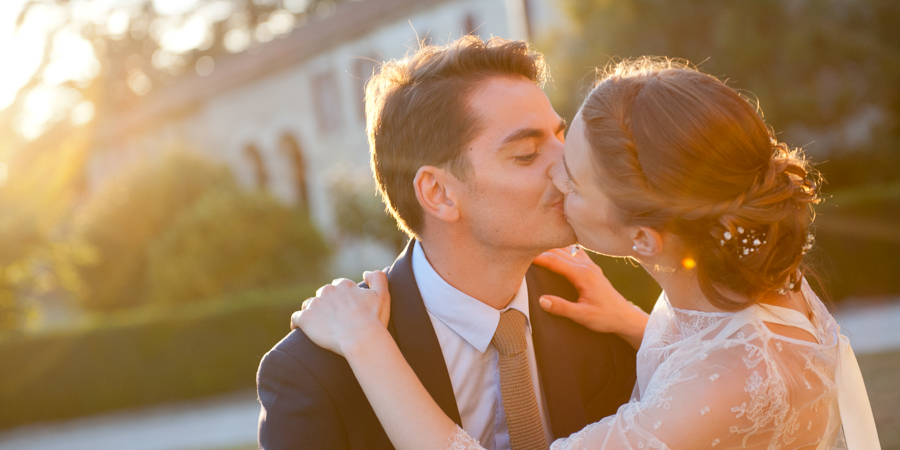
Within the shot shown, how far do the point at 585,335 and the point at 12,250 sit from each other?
11.2 meters

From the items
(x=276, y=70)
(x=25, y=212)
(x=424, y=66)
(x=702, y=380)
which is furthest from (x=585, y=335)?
(x=276, y=70)

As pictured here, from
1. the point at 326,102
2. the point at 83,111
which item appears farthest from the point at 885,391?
the point at 83,111

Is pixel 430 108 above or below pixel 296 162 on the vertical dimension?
below

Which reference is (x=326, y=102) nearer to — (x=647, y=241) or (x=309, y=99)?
(x=309, y=99)

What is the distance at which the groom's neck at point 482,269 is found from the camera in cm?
322

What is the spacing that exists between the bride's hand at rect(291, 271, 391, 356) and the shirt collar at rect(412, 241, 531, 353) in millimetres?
192

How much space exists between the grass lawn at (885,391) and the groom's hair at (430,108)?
Answer: 15.4 feet

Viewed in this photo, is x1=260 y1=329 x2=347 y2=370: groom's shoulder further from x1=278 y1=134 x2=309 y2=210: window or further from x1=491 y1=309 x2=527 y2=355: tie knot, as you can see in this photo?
x1=278 y1=134 x2=309 y2=210: window

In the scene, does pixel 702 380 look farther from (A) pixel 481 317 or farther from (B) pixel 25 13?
(B) pixel 25 13

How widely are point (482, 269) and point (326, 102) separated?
2157 cm

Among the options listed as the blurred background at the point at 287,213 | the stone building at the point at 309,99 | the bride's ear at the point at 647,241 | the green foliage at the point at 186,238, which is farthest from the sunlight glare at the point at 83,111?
the bride's ear at the point at 647,241

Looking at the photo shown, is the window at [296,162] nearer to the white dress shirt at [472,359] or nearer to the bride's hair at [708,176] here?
the white dress shirt at [472,359]

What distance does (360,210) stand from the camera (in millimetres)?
18578

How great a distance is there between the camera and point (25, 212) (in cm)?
1184
